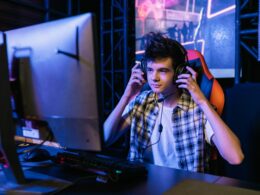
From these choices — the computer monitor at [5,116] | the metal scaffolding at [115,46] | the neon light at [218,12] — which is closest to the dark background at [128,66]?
the metal scaffolding at [115,46]

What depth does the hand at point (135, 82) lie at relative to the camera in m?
1.34

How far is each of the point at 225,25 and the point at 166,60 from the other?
177 centimetres

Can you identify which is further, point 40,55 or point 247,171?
point 247,171

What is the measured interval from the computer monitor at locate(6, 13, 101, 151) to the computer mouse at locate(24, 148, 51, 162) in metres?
0.28

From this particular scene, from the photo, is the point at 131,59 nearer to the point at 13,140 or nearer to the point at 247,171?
the point at 247,171

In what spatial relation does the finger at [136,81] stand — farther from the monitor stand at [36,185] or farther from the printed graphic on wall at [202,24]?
the printed graphic on wall at [202,24]

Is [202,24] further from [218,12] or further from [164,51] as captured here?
[164,51]

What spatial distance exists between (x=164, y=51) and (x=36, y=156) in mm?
694

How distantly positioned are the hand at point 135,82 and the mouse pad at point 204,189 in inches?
23.8

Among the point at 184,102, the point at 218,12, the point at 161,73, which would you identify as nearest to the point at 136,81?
the point at 161,73

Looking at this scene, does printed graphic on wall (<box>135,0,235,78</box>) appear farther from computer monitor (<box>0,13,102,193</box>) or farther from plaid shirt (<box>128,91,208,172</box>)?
computer monitor (<box>0,13,102,193</box>)

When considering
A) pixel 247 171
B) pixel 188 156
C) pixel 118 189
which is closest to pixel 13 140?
pixel 118 189

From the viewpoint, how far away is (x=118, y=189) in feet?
2.72

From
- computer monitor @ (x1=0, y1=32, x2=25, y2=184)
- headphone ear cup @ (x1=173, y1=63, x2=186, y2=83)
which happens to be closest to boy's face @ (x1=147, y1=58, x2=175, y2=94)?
headphone ear cup @ (x1=173, y1=63, x2=186, y2=83)
